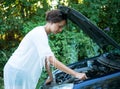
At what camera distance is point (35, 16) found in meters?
8.98

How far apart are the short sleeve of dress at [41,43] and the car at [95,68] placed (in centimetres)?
38

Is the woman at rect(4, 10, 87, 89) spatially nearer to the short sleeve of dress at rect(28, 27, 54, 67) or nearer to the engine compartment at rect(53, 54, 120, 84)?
the short sleeve of dress at rect(28, 27, 54, 67)

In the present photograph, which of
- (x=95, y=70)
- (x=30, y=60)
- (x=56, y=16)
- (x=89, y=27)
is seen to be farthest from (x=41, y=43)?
(x=95, y=70)

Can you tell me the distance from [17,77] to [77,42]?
14.4 ft

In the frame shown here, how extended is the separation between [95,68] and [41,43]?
103 cm

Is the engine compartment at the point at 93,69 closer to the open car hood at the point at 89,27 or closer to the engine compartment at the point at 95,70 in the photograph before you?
the engine compartment at the point at 95,70

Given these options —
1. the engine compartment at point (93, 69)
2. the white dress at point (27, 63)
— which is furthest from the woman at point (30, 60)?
the engine compartment at point (93, 69)

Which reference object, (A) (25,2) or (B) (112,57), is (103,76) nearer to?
(B) (112,57)

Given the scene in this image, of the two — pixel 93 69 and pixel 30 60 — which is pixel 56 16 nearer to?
pixel 30 60

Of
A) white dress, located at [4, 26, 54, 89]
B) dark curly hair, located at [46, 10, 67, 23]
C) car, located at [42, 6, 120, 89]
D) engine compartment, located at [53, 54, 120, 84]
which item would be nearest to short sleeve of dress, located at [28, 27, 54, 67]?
white dress, located at [4, 26, 54, 89]

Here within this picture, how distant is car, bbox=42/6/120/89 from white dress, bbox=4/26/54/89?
0.36m

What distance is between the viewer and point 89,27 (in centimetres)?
450

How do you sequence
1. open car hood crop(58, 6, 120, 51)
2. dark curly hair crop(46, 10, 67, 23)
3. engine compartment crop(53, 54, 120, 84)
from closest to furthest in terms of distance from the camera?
dark curly hair crop(46, 10, 67, 23) < open car hood crop(58, 6, 120, 51) < engine compartment crop(53, 54, 120, 84)

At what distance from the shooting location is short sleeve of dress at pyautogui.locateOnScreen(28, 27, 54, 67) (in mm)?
3932
